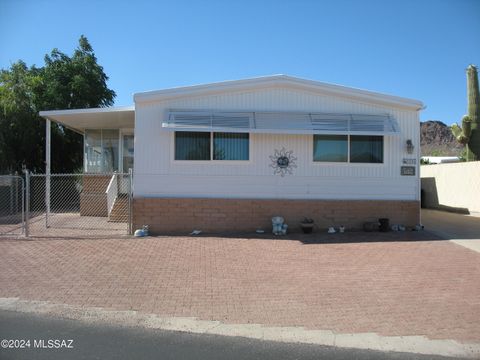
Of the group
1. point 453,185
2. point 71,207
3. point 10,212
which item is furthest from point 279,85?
point 453,185

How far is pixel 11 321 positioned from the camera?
5.27 m

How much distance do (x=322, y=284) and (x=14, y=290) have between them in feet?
15.2

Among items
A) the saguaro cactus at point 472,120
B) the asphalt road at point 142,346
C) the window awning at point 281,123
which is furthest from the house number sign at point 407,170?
the saguaro cactus at point 472,120

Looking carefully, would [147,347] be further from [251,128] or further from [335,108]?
[335,108]

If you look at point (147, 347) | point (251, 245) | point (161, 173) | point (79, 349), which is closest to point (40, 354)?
point (79, 349)

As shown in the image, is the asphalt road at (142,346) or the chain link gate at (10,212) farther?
the chain link gate at (10,212)

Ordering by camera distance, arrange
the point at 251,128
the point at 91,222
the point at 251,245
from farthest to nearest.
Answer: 1. the point at 91,222
2. the point at 251,128
3. the point at 251,245

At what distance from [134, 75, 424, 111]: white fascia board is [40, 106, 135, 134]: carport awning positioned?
49.9 inches

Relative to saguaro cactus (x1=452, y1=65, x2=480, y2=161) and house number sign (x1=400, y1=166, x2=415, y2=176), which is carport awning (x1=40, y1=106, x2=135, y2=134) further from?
saguaro cactus (x1=452, y1=65, x2=480, y2=161)

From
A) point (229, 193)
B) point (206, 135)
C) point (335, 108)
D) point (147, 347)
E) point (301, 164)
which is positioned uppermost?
point (335, 108)

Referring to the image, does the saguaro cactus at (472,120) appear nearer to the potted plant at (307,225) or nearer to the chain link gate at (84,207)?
the potted plant at (307,225)

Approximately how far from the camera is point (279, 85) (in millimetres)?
11828

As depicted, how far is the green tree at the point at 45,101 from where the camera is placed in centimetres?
1833

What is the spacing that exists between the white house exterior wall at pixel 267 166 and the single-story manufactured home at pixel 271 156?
0.03m
